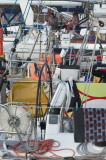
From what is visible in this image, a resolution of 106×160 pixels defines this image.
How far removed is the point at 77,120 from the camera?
2.64 m

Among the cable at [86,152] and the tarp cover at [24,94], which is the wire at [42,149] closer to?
the cable at [86,152]

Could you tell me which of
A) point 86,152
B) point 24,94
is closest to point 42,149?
point 86,152


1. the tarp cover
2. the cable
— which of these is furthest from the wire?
the tarp cover

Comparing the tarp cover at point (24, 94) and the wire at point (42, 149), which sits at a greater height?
the tarp cover at point (24, 94)

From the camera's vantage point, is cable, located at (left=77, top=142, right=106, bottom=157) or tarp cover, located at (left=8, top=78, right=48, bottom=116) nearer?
cable, located at (left=77, top=142, right=106, bottom=157)

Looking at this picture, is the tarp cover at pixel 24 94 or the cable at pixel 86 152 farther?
the tarp cover at pixel 24 94

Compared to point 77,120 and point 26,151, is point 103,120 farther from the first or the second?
point 26,151

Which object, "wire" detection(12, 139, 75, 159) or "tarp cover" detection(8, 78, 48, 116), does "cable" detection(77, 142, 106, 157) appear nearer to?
"wire" detection(12, 139, 75, 159)

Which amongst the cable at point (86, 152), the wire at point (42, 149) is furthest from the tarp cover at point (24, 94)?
the cable at point (86, 152)

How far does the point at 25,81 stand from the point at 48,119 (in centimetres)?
94

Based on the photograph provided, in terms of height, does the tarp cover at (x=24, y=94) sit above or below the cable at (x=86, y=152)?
above

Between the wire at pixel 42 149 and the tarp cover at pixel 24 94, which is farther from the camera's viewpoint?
the tarp cover at pixel 24 94

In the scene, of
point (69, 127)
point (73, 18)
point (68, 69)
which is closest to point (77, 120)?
point (69, 127)

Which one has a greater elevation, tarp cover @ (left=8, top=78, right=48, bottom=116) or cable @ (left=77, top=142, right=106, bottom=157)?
tarp cover @ (left=8, top=78, right=48, bottom=116)
